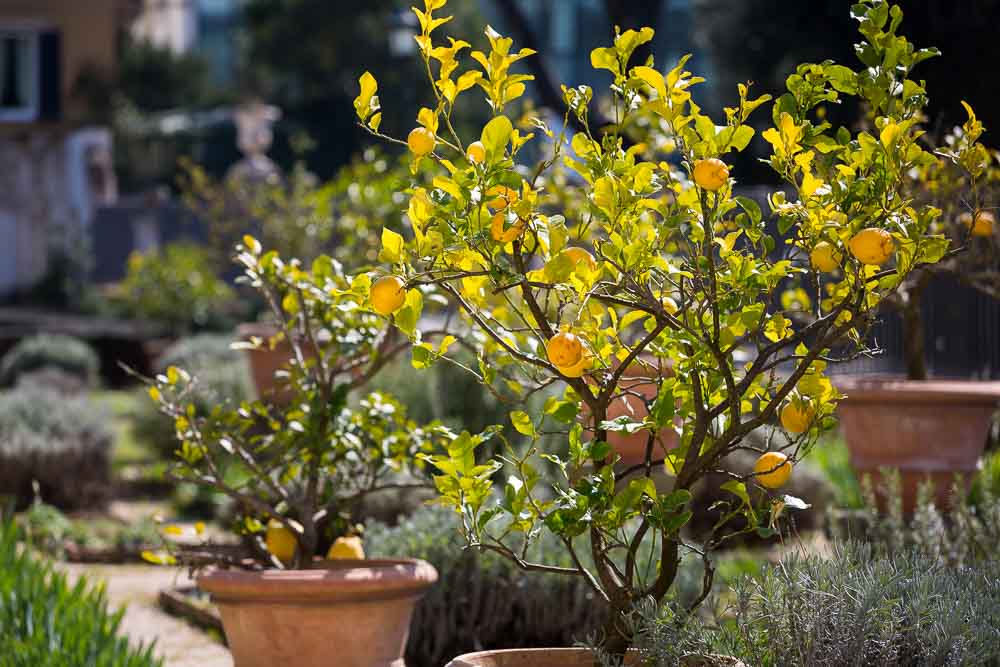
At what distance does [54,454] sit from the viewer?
8.12 meters

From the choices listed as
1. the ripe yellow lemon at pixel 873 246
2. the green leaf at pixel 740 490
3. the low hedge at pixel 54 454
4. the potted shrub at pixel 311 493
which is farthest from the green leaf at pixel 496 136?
the low hedge at pixel 54 454

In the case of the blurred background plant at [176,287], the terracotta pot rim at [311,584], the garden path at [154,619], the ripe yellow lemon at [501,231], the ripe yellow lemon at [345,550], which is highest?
the blurred background plant at [176,287]

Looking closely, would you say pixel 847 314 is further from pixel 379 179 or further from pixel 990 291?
pixel 379 179

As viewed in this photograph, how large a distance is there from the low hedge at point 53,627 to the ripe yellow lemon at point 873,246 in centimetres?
206

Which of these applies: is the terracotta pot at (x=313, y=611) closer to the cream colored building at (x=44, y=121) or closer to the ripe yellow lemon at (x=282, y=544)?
the ripe yellow lemon at (x=282, y=544)

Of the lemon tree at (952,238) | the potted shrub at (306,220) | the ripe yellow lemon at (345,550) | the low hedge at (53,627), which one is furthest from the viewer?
the potted shrub at (306,220)

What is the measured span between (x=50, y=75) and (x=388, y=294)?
72.3 ft

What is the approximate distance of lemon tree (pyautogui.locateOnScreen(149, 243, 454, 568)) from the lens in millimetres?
3725

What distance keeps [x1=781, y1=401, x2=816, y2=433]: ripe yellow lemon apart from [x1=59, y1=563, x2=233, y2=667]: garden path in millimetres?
1963

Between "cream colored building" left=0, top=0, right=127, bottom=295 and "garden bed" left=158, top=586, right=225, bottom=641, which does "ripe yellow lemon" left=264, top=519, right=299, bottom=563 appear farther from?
"cream colored building" left=0, top=0, right=127, bottom=295

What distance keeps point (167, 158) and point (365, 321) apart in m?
34.2

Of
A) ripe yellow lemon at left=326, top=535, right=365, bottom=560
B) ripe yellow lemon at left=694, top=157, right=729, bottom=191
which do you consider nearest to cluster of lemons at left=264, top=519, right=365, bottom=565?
ripe yellow lemon at left=326, top=535, right=365, bottom=560

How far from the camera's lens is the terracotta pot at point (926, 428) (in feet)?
17.5

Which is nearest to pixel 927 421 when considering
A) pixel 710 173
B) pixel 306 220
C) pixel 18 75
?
pixel 710 173
